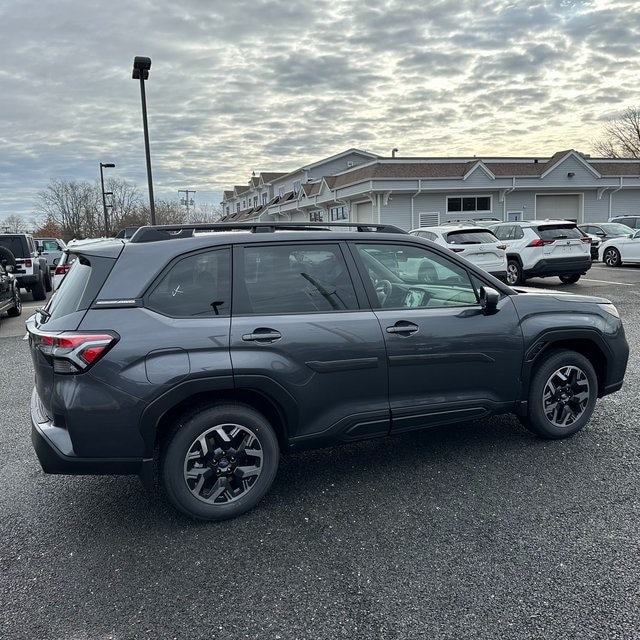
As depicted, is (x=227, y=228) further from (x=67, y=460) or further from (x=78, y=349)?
(x=67, y=460)

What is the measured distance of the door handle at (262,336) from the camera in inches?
121

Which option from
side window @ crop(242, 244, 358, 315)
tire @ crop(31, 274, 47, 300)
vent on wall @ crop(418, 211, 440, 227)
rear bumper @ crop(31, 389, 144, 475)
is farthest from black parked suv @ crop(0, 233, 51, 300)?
vent on wall @ crop(418, 211, 440, 227)

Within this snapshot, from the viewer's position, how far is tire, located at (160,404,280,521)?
3012 mm

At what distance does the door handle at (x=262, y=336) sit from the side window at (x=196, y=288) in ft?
0.65

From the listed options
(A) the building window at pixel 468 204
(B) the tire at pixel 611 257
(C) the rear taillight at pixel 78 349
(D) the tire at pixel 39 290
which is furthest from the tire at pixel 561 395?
(A) the building window at pixel 468 204

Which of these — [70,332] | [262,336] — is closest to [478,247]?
[262,336]

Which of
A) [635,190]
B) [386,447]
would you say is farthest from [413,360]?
[635,190]

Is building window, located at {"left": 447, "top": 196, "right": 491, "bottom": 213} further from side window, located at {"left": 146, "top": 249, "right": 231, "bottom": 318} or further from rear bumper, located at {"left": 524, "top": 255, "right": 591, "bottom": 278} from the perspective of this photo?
side window, located at {"left": 146, "top": 249, "right": 231, "bottom": 318}

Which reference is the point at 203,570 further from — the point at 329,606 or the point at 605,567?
the point at 605,567

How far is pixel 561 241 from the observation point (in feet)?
41.9

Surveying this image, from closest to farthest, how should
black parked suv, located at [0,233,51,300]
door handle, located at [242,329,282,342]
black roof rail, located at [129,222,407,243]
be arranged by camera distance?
door handle, located at [242,329,282,342]
black roof rail, located at [129,222,407,243]
black parked suv, located at [0,233,51,300]

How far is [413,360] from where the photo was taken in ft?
11.4

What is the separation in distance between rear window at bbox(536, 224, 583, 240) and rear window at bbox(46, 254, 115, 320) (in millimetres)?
11821

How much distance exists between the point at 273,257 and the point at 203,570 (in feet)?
5.98
